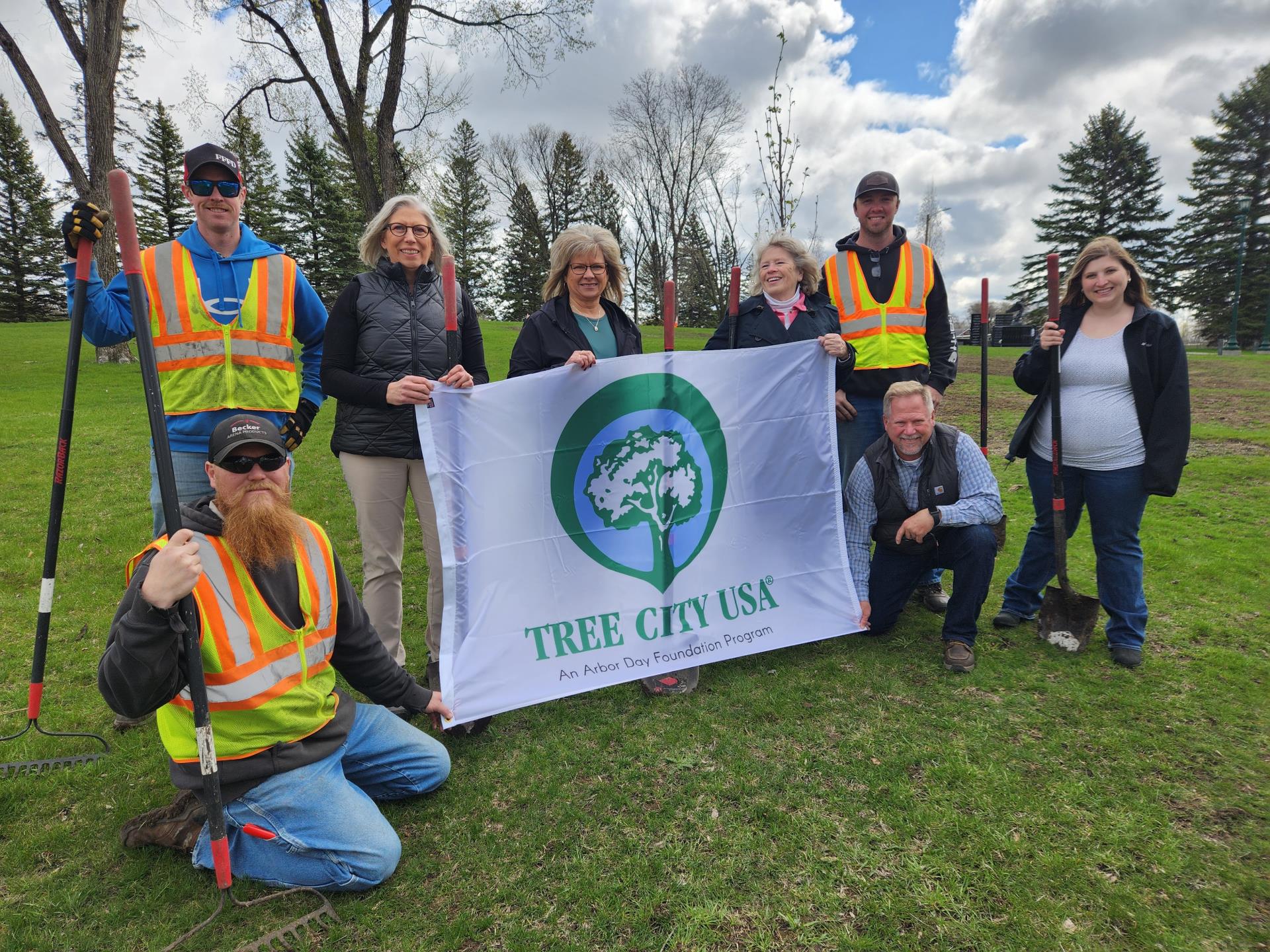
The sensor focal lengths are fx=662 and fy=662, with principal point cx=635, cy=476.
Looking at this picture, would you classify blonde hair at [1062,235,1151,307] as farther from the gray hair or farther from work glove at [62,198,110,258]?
work glove at [62,198,110,258]

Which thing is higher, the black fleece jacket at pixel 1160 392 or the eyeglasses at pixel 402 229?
the eyeglasses at pixel 402 229

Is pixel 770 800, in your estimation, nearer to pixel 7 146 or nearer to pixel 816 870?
pixel 816 870

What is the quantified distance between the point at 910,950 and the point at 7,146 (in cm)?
5168

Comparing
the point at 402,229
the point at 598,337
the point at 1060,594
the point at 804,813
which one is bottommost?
the point at 804,813

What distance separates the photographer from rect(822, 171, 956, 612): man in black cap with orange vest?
14.3 feet

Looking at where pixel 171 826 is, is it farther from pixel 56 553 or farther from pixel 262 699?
pixel 56 553

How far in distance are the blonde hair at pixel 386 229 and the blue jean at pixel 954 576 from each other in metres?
3.23

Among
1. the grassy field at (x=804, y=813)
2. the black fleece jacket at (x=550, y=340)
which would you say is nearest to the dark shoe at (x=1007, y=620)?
the grassy field at (x=804, y=813)

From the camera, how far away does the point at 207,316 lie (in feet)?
10.1

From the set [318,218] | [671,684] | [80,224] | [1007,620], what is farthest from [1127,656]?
[318,218]

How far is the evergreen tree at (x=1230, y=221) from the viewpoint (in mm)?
34375

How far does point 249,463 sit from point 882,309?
376cm

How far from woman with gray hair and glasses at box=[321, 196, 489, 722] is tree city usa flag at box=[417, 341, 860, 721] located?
21 centimetres

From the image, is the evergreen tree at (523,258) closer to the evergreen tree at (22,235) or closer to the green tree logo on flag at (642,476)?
the evergreen tree at (22,235)
